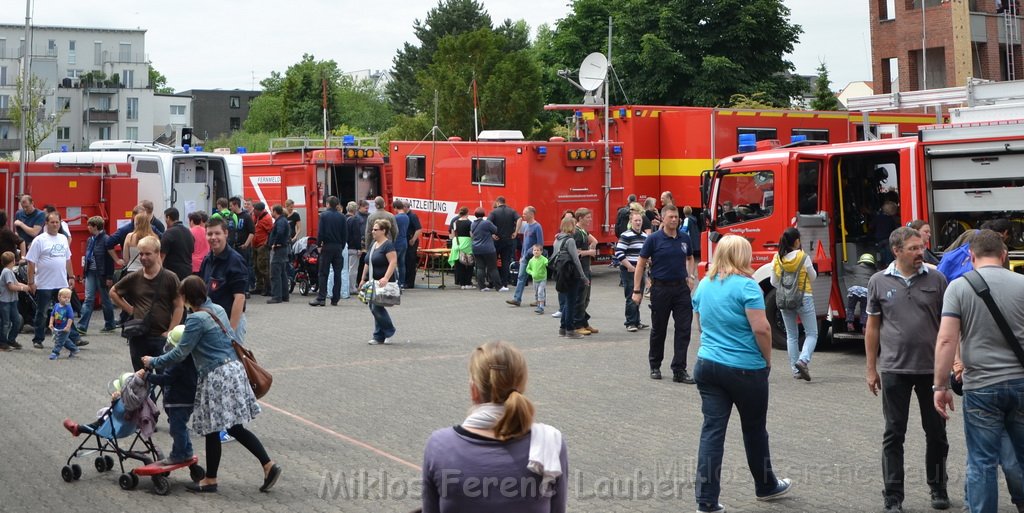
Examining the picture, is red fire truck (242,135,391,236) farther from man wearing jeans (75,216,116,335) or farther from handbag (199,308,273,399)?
handbag (199,308,273,399)

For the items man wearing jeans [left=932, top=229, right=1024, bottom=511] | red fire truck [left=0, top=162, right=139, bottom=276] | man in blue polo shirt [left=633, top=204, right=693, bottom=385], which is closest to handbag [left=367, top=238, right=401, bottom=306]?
man in blue polo shirt [left=633, top=204, right=693, bottom=385]

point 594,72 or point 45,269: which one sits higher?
point 594,72

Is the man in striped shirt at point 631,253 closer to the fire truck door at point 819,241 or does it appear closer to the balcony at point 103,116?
the fire truck door at point 819,241

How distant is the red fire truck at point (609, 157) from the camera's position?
24.9 metres

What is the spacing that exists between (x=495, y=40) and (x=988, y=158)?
4634 cm

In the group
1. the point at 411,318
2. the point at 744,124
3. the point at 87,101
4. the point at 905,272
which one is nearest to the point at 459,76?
the point at 744,124

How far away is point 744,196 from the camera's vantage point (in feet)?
50.1

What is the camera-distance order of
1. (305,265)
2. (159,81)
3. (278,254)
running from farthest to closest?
(159,81) → (305,265) → (278,254)

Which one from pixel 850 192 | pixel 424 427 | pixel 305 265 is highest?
pixel 850 192

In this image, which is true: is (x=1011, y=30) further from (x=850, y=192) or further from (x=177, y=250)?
(x=177, y=250)

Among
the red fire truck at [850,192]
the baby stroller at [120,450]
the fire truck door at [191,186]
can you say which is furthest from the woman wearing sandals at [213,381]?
the fire truck door at [191,186]

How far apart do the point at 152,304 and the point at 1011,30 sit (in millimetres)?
37450

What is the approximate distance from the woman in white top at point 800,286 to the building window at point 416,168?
15.4 metres

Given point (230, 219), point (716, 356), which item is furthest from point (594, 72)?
point (716, 356)
